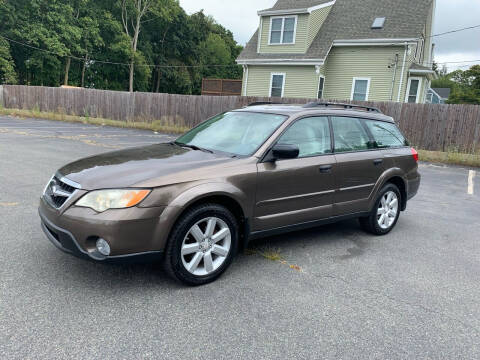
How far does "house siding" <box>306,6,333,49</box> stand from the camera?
21.5m

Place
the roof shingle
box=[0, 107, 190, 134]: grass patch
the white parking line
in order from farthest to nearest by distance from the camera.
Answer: the roof shingle
box=[0, 107, 190, 134]: grass patch
the white parking line

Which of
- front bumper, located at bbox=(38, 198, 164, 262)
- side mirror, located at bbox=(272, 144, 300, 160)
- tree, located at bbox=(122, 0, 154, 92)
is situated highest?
tree, located at bbox=(122, 0, 154, 92)

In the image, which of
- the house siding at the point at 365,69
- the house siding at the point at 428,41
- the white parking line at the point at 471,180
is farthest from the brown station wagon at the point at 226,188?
the house siding at the point at 428,41

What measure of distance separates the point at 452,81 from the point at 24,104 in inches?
3825

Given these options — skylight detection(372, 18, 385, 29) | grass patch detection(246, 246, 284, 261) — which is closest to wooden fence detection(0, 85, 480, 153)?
skylight detection(372, 18, 385, 29)

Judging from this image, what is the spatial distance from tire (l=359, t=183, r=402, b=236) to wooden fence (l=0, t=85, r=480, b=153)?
34.9 feet

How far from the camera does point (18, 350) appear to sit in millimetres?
2418

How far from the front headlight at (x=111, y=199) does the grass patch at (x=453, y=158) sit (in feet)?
43.1

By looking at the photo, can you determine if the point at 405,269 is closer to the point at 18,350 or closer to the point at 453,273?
the point at 453,273

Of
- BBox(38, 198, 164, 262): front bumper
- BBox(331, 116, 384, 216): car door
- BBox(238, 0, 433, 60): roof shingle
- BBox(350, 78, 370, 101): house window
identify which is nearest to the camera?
BBox(38, 198, 164, 262): front bumper

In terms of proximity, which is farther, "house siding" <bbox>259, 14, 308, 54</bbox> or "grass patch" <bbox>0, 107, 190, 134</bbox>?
"house siding" <bbox>259, 14, 308, 54</bbox>

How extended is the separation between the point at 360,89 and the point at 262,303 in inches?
805

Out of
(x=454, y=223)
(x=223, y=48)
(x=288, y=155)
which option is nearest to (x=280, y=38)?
(x=454, y=223)

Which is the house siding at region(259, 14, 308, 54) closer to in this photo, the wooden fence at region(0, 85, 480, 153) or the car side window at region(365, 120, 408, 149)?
the wooden fence at region(0, 85, 480, 153)
